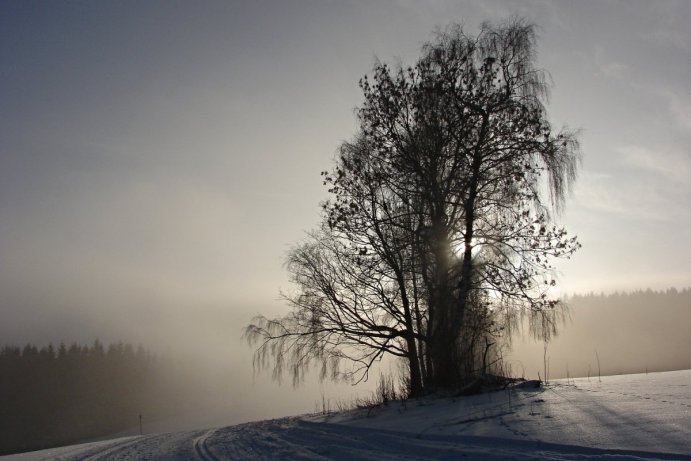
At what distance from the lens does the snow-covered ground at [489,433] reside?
6.43 meters

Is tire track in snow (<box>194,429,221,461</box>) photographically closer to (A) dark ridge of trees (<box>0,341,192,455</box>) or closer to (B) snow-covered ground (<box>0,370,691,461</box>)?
(B) snow-covered ground (<box>0,370,691,461</box>)

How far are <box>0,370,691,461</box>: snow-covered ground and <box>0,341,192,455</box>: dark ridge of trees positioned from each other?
6670 cm

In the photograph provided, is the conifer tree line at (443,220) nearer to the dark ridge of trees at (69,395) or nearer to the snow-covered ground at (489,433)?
the snow-covered ground at (489,433)

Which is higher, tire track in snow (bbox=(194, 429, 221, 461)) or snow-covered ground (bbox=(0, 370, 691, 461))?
snow-covered ground (bbox=(0, 370, 691, 461))

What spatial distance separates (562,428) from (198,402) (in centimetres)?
12241

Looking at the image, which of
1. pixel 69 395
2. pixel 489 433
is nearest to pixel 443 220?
pixel 489 433

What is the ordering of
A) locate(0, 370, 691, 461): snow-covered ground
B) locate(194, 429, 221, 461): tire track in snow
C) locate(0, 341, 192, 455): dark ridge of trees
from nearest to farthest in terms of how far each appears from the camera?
locate(0, 370, 691, 461): snow-covered ground, locate(194, 429, 221, 461): tire track in snow, locate(0, 341, 192, 455): dark ridge of trees

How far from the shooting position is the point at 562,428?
24.8ft

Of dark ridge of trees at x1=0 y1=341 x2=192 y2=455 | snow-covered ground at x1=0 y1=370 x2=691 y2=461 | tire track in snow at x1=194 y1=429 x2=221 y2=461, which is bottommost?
dark ridge of trees at x1=0 y1=341 x2=192 y2=455

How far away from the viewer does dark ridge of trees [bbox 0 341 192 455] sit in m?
72.9

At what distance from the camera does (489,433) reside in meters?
7.92

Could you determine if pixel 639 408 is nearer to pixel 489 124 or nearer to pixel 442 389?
pixel 442 389

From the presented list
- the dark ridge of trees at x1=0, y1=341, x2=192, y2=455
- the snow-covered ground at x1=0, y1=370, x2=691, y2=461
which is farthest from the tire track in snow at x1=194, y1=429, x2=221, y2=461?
the dark ridge of trees at x1=0, y1=341, x2=192, y2=455

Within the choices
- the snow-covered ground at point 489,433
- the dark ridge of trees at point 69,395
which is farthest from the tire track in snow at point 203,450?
the dark ridge of trees at point 69,395
